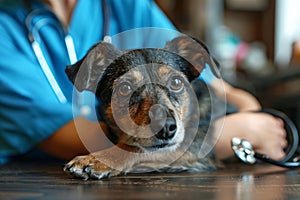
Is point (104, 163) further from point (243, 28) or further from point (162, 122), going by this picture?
point (243, 28)

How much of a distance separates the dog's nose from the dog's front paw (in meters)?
0.14

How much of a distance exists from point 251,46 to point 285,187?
3933 millimetres

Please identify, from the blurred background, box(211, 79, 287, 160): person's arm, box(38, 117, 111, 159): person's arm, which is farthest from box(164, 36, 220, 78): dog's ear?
the blurred background

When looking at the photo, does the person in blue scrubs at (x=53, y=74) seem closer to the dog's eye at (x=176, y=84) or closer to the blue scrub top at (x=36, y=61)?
the blue scrub top at (x=36, y=61)

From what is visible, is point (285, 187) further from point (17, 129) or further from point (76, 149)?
point (17, 129)

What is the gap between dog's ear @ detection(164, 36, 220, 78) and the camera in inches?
41.8

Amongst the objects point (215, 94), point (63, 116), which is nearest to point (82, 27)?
point (63, 116)

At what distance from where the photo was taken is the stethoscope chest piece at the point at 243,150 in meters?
1.11

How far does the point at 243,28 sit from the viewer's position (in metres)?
4.94

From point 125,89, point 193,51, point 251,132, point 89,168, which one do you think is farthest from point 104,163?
point 251,132

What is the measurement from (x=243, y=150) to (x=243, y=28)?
397cm

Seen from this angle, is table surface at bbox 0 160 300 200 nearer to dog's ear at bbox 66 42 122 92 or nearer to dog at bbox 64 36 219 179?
dog at bbox 64 36 219 179

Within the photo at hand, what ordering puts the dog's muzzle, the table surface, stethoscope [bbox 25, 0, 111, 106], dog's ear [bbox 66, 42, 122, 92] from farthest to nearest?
stethoscope [bbox 25, 0, 111, 106] → dog's ear [bbox 66, 42, 122, 92] → the dog's muzzle → the table surface

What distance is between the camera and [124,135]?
3.43 feet
